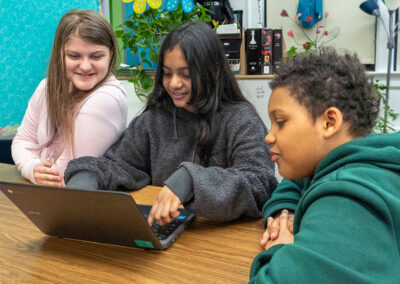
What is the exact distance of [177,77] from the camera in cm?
117

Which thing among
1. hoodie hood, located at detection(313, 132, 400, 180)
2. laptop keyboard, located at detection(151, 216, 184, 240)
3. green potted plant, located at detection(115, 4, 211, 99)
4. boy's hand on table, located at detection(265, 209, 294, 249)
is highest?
green potted plant, located at detection(115, 4, 211, 99)

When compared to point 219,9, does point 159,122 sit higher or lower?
lower

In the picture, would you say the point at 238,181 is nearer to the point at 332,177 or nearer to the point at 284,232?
the point at 284,232

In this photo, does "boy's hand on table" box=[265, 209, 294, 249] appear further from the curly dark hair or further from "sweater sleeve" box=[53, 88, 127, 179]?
"sweater sleeve" box=[53, 88, 127, 179]

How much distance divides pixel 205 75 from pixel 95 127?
0.43 meters

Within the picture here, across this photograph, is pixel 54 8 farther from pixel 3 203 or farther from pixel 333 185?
pixel 333 185

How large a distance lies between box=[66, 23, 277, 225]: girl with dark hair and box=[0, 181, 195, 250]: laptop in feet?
0.55

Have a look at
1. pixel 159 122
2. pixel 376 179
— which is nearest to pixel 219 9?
pixel 159 122

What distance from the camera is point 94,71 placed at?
4.55 feet

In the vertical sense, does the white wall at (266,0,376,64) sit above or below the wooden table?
above

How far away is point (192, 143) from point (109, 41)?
1.66ft

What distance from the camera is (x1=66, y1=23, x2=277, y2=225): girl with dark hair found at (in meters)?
0.93

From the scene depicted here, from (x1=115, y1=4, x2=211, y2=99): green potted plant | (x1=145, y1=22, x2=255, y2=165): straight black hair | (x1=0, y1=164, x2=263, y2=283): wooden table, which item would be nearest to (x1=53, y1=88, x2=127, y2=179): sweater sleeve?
(x1=145, y1=22, x2=255, y2=165): straight black hair

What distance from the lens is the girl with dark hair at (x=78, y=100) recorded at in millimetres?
1331
